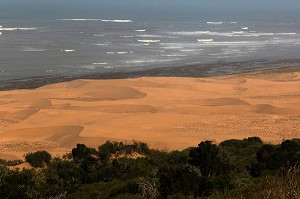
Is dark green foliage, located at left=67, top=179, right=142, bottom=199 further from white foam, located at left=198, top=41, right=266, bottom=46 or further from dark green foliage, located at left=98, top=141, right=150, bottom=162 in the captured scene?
white foam, located at left=198, top=41, right=266, bottom=46

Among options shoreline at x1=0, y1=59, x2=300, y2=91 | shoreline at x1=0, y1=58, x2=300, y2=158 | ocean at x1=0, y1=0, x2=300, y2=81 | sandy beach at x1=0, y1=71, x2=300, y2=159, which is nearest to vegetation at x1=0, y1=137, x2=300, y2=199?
sandy beach at x1=0, y1=71, x2=300, y2=159

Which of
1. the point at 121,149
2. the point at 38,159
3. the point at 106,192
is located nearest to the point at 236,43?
the point at 121,149

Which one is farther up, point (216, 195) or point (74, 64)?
point (216, 195)

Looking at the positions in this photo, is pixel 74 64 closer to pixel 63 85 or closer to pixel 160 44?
pixel 63 85

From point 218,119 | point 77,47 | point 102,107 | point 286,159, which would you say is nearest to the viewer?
point 286,159

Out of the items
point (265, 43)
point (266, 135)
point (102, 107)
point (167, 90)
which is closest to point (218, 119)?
point (266, 135)

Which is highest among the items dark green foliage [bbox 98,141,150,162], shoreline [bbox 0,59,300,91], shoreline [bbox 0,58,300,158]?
dark green foliage [bbox 98,141,150,162]
